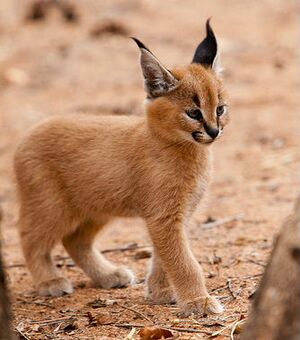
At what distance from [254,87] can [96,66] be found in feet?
9.71

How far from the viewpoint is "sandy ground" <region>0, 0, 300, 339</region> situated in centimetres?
548

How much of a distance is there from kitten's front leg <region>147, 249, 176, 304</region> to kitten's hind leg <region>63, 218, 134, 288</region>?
18.3 inches

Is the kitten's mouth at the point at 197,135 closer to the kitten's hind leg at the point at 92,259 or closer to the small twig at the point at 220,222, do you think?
the kitten's hind leg at the point at 92,259

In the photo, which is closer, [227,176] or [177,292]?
[177,292]

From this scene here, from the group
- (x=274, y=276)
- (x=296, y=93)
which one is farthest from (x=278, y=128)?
(x=274, y=276)

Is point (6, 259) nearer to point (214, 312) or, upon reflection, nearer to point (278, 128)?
point (214, 312)

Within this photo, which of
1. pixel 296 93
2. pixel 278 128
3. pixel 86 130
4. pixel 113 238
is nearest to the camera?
pixel 86 130

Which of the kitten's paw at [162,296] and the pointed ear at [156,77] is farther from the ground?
the pointed ear at [156,77]

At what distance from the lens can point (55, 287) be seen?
6074mm

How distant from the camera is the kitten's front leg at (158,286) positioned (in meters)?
5.61

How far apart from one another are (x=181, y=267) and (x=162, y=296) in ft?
1.38

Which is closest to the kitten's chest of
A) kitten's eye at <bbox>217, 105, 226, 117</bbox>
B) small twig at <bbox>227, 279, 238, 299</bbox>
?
kitten's eye at <bbox>217, 105, 226, 117</bbox>

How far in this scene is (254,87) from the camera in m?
13.1

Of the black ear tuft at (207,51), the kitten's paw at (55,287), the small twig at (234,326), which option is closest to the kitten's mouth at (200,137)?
the black ear tuft at (207,51)
